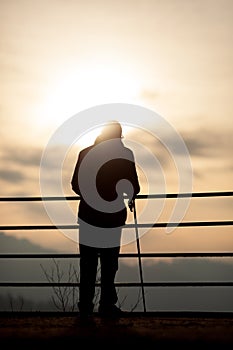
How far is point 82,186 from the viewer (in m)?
5.80

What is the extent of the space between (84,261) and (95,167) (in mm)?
919

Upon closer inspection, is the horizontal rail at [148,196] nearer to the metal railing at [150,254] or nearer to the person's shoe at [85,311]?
the metal railing at [150,254]

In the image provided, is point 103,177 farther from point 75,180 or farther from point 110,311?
point 110,311

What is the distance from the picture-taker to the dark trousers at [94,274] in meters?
5.81

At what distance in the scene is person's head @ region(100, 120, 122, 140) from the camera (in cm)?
569
